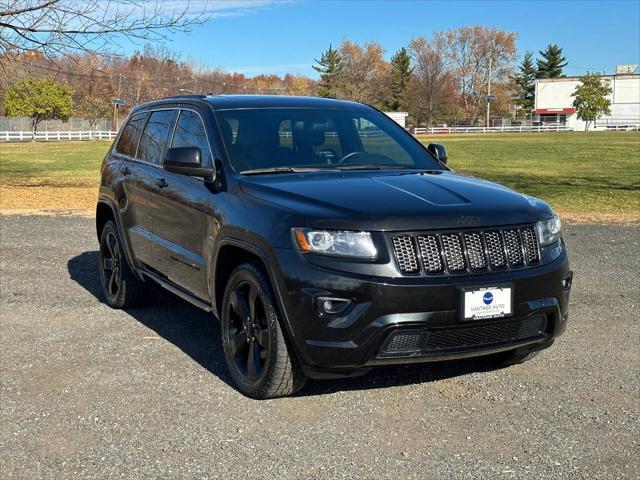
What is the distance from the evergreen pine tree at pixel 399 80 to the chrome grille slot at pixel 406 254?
110137 mm

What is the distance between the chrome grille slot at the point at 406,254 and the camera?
388 cm

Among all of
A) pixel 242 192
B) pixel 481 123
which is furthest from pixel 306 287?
pixel 481 123

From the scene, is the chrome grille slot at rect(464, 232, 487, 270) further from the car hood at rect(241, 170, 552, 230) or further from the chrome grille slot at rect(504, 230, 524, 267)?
the chrome grille slot at rect(504, 230, 524, 267)

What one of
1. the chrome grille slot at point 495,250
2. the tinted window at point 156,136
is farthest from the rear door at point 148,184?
the chrome grille slot at point 495,250

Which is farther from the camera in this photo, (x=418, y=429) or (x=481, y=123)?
(x=481, y=123)

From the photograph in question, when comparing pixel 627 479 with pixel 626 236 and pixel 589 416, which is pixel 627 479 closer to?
pixel 589 416

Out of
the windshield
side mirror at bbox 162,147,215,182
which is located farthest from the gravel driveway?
the windshield

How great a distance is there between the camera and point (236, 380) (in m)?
4.58

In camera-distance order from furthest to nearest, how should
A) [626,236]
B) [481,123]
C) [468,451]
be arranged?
[481,123], [626,236], [468,451]

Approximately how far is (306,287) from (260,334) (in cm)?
60

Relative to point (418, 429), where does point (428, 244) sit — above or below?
above

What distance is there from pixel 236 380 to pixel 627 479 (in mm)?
2217


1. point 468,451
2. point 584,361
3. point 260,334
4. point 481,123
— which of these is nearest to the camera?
point 468,451

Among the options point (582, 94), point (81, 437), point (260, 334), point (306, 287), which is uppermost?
point (582, 94)
